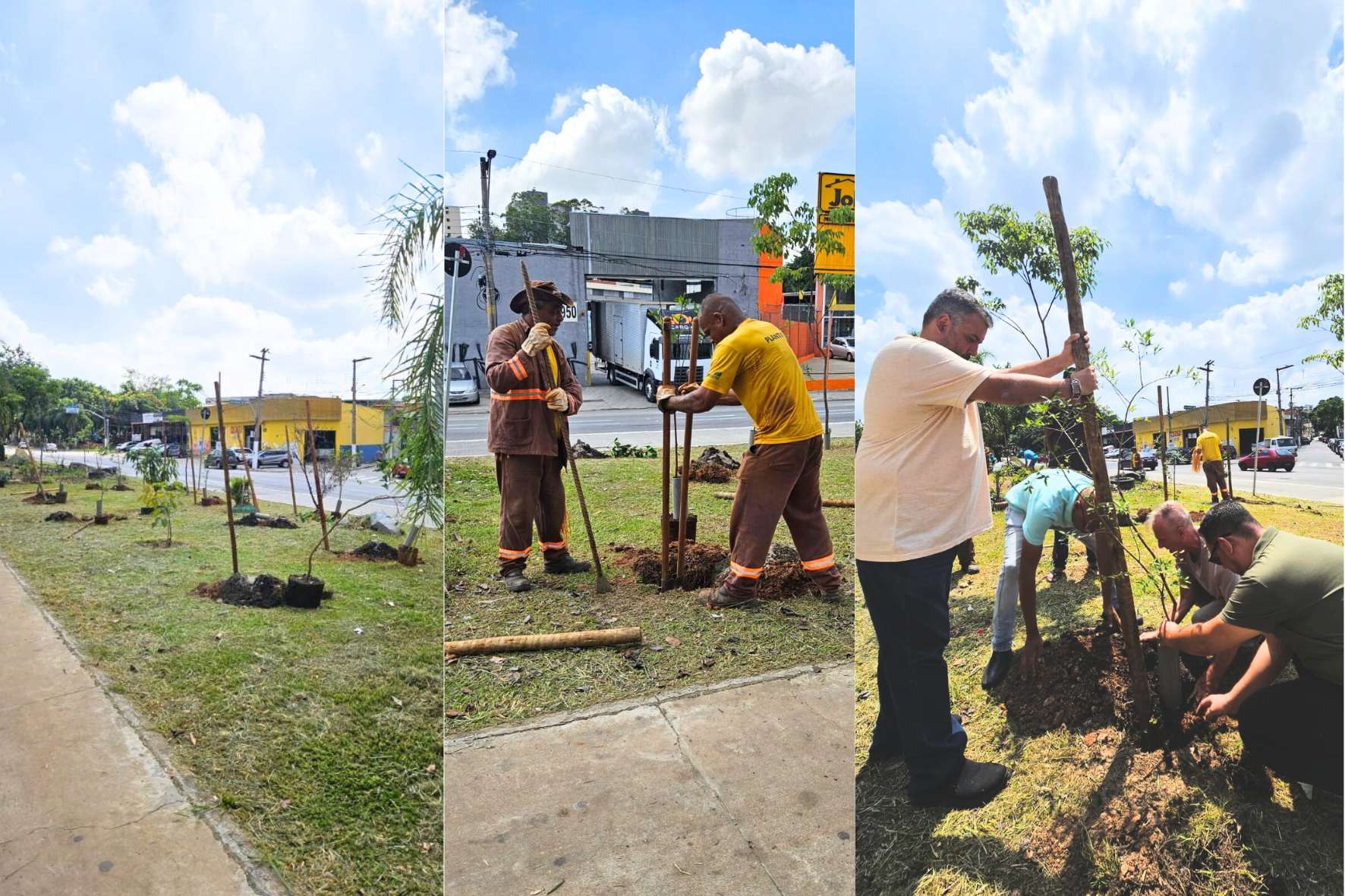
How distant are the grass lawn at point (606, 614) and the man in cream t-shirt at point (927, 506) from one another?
38cm

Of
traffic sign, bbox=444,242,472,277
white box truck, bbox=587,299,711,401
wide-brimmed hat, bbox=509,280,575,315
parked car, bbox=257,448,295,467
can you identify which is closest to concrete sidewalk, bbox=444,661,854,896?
white box truck, bbox=587,299,711,401

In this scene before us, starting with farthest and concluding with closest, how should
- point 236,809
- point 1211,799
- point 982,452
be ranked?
point 236,809 → point 982,452 → point 1211,799

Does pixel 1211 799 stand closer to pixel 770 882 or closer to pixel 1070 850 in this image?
pixel 1070 850

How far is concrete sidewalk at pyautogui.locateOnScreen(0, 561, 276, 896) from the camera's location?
103 inches

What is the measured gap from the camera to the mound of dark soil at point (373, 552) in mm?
6469

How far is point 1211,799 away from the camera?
148 centimetres

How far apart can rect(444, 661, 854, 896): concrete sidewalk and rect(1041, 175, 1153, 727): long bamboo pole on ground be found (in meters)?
0.78

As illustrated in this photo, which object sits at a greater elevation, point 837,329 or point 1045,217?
point 1045,217

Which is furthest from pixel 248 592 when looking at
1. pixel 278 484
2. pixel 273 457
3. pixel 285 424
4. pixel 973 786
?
pixel 973 786

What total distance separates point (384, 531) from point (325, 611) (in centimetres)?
186

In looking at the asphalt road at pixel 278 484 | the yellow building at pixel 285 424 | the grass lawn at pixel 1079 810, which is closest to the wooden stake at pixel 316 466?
the yellow building at pixel 285 424

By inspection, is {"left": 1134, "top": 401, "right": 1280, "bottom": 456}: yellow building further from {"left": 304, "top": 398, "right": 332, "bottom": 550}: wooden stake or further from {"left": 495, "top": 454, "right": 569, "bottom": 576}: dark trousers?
{"left": 304, "top": 398, "right": 332, "bottom": 550}: wooden stake

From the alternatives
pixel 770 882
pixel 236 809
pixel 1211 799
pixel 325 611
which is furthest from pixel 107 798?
pixel 1211 799

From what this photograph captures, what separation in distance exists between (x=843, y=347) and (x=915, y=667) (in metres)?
0.85
